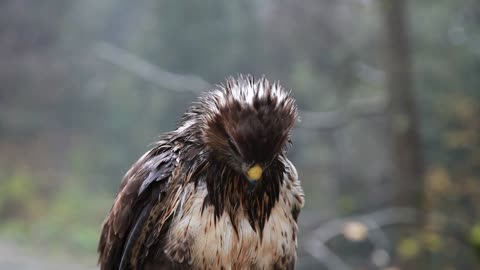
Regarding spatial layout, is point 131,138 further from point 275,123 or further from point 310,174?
point 275,123

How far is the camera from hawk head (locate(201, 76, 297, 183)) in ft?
3.14

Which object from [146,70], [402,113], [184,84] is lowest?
[402,113]

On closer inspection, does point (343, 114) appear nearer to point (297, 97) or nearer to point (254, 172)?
point (297, 97)

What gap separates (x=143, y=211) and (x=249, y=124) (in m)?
0.36

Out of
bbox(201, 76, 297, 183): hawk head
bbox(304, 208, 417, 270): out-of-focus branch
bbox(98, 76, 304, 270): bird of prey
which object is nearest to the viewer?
bbox(201, 76, 297, 183): hawk head

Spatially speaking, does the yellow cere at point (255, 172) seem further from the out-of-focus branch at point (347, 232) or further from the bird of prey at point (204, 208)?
the out-of-focus branch at point (347, 232)

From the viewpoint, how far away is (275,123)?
38.4 inches

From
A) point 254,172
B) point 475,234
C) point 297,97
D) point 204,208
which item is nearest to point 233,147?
point 254,172

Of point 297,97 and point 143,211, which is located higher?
point 297,97

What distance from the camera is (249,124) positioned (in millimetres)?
953

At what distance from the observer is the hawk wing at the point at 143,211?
1.16 meters

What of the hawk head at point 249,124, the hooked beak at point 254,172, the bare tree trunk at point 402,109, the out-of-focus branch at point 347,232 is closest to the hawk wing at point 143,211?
the hawk head at point 249,124

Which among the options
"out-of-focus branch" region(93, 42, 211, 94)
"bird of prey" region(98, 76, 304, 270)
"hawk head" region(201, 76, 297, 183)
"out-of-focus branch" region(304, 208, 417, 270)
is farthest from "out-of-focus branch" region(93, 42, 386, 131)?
"hawk head" region(201, 76, 297, 183)

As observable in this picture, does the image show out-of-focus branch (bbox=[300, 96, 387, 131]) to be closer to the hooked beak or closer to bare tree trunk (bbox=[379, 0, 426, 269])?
bare tree trunk (bbox=[379, 0, 426, 269])
